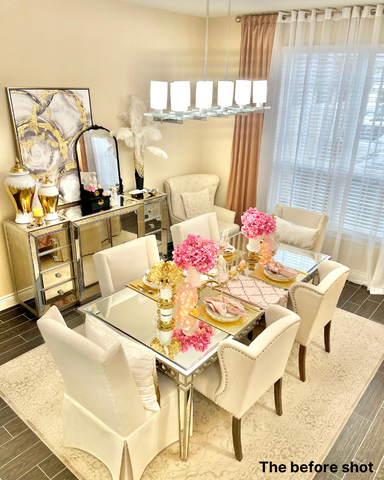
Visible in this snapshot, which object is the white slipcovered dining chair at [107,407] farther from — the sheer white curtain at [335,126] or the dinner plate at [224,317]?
the sheer white curtain at [335,126]

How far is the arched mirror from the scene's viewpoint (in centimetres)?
380

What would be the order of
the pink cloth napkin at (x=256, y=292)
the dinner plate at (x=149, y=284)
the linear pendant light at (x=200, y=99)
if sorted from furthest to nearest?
1. the linear pendant light at (x=200, y=99)
2. the dinner plate at (x=149, y=284)
3. the pink cloth napkin at (x=256, y=292)

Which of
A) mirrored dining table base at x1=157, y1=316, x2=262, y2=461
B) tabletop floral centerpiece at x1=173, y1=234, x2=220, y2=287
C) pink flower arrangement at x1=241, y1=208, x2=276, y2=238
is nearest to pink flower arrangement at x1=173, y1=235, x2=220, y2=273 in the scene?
tabletop floral centerpiece at x1=173, y1=234, x2=220, y2=287

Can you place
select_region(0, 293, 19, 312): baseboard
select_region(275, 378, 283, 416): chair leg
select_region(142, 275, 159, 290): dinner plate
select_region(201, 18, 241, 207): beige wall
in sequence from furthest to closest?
select_region(201, 18, 241, 207): beige wall
select_region(0, 293, 19, 312): baseboard
select_region(142, 275, 159, 290): dinner plate
select_region(275, 378, 283, 416): chair leg

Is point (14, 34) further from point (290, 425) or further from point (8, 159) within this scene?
point (290, 425)

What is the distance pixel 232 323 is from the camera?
7.50ft

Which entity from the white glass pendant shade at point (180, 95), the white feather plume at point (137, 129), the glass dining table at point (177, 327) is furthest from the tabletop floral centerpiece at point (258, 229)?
the white feather plume at point (137, 129)

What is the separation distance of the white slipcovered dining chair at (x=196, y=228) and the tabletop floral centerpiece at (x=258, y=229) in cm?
56

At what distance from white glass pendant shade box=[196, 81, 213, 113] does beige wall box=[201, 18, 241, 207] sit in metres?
2.13

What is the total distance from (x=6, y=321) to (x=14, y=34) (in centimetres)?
244

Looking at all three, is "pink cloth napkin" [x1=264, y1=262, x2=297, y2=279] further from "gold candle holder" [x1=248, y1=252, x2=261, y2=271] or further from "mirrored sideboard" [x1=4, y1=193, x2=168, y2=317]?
"mirrored sideboard" [x1=4, y1=193, x2=168, y2=317]

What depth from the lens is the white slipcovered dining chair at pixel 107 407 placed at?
5.72 feet

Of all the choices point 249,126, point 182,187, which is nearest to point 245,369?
point 182,187

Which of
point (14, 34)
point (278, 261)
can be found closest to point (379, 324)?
point (278, 261)
